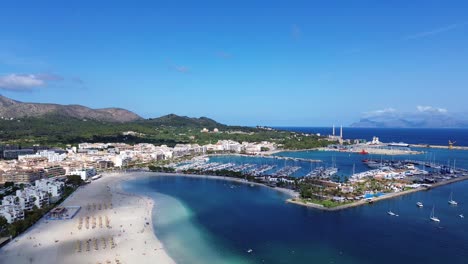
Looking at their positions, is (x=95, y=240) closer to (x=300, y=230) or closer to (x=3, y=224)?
(x=3, y=224)

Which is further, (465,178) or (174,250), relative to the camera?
(465,178)

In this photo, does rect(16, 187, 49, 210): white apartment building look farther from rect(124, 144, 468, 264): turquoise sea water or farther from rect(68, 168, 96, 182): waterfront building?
rect(68, 168, 96, 182): waterfront building

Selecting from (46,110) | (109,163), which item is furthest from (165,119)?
(109,163)

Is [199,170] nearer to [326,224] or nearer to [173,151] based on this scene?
[173,151]

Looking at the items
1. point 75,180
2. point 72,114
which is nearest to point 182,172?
point 75,180

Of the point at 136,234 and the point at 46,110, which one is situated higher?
the point at 46,110

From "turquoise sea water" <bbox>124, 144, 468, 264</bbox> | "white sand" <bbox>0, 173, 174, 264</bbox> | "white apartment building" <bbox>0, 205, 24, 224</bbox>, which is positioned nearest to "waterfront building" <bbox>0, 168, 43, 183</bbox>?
"white sand" <bbox>0, 173, 174, 264</bbox>
